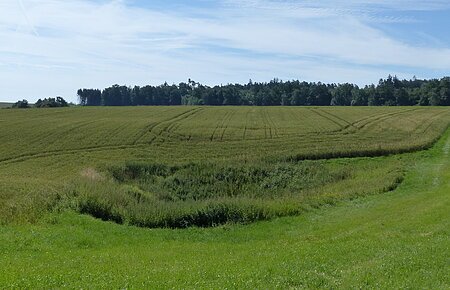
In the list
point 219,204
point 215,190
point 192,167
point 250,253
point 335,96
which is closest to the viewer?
point 250,253

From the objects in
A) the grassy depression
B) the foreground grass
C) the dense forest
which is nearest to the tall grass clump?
the grassy depression

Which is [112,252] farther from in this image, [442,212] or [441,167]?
[441,167]

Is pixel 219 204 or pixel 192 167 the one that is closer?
pixel 219 204

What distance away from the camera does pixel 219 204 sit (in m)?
28.0

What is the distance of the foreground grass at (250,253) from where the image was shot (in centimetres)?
1156

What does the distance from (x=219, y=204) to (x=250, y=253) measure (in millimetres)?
12052

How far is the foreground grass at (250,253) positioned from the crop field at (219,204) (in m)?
0.06

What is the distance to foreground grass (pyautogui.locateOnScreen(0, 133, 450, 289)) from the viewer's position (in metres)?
11.6

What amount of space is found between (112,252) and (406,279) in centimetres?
958

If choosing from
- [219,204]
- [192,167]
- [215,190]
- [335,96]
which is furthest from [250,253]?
[335,96]

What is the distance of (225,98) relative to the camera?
182375 mm

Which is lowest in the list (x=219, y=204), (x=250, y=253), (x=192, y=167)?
(x=192, y=167)

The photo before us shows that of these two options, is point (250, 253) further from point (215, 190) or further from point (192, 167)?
point (192, 167)

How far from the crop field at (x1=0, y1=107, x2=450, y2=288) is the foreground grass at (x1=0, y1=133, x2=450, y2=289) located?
0.06 metres
